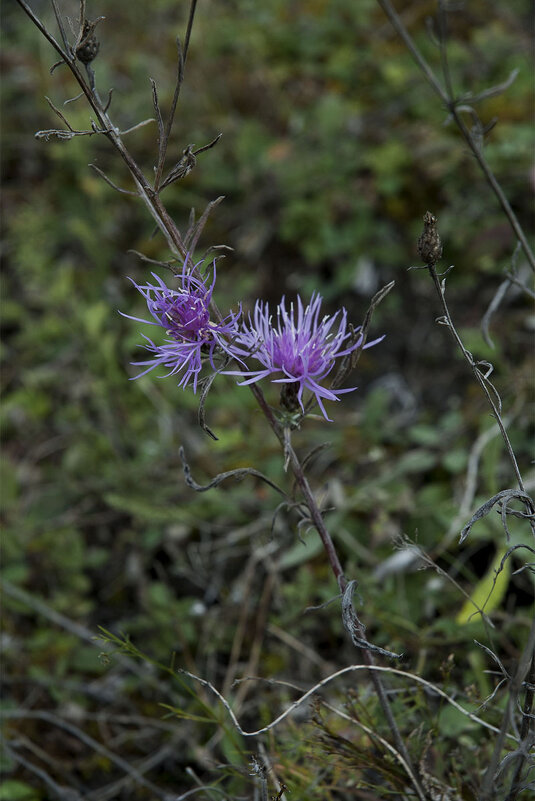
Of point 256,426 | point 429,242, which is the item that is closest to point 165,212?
point 429,242

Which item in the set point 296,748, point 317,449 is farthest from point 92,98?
point 296,748

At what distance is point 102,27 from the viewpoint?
16.6 feet

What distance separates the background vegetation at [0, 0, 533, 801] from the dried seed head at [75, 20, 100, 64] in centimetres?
62

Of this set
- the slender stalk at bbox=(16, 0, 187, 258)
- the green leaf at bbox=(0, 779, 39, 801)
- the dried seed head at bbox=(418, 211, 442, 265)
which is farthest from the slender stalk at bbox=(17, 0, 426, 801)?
the green leaf at bbox=(0, 779, 39, 801)

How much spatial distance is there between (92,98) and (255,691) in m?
1.81

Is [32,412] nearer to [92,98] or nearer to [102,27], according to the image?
[92,98]

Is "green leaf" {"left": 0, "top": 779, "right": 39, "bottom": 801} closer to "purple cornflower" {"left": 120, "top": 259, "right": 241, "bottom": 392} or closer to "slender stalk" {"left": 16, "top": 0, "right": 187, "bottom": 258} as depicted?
"purple cornflower" {"left": 120, "top": 259, "right": 241, "bottom": 392}

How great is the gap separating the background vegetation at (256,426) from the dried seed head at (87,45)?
0.62 metres

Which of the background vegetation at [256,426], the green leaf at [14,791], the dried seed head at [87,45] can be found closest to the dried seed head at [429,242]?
the background vegetation at [256,426]

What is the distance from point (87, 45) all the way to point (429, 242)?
696 millimetres

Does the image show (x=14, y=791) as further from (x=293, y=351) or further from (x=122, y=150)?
(x=122, y=150)

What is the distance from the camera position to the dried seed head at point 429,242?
1202mm

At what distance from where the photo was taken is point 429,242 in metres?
1.21

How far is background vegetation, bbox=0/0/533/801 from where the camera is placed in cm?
208
